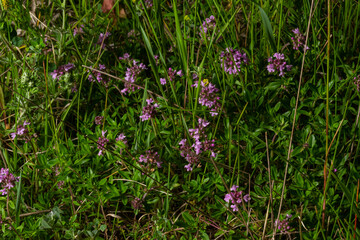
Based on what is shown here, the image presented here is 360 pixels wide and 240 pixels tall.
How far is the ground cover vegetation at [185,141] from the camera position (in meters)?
2.09

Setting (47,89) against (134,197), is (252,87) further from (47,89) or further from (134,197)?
(47,89)

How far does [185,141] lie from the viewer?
87.2 inches

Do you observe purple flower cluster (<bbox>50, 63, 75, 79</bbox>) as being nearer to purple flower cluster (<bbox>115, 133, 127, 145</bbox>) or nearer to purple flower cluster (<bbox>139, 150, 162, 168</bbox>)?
purple flower cluster (<bbox>115, 133, 127, 145</bbox>)

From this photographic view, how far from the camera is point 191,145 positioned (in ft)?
7.53

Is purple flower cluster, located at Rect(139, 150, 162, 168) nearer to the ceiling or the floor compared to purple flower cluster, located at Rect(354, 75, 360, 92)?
nearer to the ceiling

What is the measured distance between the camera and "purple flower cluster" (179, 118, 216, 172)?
2.15 m

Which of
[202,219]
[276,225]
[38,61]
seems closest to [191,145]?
[202,219]

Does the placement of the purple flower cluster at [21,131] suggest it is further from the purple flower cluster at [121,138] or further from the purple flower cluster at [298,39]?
the purple flower cluster at [298,39]

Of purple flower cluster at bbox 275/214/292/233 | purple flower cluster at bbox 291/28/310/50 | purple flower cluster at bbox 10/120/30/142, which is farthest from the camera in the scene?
purple flower cluster at bbox 291/28/310/50

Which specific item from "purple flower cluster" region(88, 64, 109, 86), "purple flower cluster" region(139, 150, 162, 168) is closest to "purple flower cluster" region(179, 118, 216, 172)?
"purple flower cluster" region(139, 150, 162, 168)

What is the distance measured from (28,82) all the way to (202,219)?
45.5 inches

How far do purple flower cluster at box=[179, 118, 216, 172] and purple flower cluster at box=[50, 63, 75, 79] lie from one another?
0.84m

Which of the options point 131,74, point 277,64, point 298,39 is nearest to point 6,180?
point 131,74

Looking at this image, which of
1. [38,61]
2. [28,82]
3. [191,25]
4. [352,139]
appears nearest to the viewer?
[352,139]
